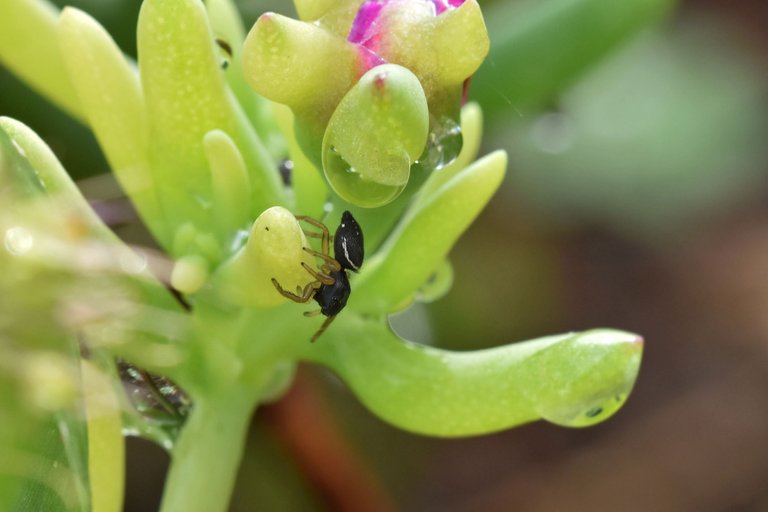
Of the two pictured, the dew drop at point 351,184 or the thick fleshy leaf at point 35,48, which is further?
the thick fleshy leaf at point 35,48

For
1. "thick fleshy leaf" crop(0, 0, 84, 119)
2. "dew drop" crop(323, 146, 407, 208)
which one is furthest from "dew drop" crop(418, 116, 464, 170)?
"thick fleshy leaf" crop(0, 0, 84, 119)

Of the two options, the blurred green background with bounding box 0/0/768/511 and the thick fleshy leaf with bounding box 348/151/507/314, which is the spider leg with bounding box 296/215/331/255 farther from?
the blurred green background with bounding box 0/0/768/511

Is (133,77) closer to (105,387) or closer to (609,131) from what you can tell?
(105,387)

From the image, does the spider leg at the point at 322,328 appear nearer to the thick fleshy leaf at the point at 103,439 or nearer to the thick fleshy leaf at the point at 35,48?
the thick fleshy leaf at the point at 103,439

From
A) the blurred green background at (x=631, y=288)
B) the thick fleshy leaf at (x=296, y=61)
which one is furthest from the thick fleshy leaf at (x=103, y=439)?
the blurred green background at (x=631, y=288)

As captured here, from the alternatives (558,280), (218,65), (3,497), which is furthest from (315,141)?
(558,280)
